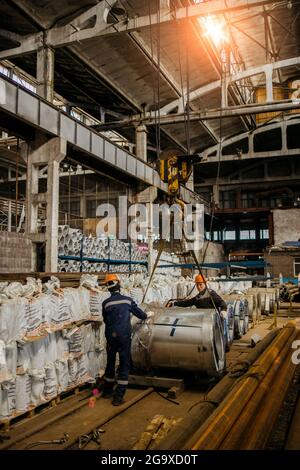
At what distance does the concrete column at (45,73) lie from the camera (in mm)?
14305

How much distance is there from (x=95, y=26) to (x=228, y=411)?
48.2ft

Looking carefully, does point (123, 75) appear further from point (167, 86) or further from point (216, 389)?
point (216, 389)

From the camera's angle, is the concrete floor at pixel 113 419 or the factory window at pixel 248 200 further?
the factory window at pixel 248 200

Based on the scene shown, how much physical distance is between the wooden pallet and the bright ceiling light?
16186 mm

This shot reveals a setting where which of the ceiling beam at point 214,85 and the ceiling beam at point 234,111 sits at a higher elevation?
the ceiling beam at point 214,85

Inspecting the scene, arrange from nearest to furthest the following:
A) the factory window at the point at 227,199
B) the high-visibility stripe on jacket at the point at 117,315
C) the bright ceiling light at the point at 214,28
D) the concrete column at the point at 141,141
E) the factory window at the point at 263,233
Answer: the high-visibility stripe on jacket at the point at 117,315
the bright ceiling light at the point at 214,28
the concrete column at the point at 141,141
the factory window at the point at 263,233
the factory window at the point at 227,199

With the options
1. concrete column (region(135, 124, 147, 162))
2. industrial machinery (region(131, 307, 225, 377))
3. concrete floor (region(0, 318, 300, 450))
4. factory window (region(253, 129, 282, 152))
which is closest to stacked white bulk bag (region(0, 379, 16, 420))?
concrete floor (region(0, 318, 300, 450))

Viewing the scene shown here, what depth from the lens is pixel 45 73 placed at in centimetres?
1464

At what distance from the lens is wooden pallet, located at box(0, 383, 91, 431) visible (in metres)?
4.24

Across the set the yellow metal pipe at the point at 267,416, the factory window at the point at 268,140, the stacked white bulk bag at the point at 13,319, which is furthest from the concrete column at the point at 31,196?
the factory window at the point at 268,140

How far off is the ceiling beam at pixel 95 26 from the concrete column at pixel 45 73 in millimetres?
305

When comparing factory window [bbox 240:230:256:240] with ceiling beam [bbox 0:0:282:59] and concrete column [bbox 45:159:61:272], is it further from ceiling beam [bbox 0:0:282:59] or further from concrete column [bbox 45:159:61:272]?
concrete column [bbox 45:159:61:272]

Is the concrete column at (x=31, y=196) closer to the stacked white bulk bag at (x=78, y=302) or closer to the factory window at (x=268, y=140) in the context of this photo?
the stacked white bulk bag at (x=78, y=302)

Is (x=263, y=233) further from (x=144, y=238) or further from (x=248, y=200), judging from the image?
(x=144, y=238)
